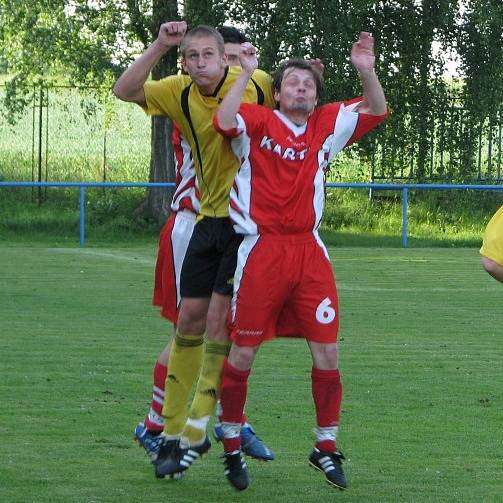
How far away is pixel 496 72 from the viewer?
1029 inches

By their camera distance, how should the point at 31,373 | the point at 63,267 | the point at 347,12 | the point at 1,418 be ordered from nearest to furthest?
the point at 1,418 < the point at 31,373 < the point at 63,267 < the point at 347,12

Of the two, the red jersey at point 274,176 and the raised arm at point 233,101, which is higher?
the raised arm at point 233,101

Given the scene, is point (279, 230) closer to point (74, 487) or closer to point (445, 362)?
point (74, 487)

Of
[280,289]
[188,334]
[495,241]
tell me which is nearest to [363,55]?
[280,289]

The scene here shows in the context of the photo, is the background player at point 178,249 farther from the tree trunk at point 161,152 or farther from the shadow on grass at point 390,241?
the tree trunk at point 161,152

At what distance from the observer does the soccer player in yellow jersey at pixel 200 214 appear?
5961mm

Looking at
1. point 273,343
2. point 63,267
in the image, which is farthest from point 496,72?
point 273,343

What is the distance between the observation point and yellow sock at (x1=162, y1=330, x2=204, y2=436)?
619 centimetres

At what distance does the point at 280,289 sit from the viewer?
577 centimetres

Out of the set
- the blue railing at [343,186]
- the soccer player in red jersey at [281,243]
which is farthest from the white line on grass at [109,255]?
the soccer player in red jersey at [281,243]

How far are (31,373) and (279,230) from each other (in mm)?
3522

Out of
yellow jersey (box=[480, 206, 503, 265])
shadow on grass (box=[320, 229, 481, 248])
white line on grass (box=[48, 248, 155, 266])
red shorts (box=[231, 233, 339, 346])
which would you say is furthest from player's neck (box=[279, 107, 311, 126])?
shadow on grass (box=[320, 229, 481, 248])

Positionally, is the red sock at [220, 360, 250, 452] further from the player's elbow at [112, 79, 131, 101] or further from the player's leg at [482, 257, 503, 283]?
the player's leg at [482, 257, 503, 283]

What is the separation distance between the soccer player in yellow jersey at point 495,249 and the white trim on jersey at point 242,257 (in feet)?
4.48
